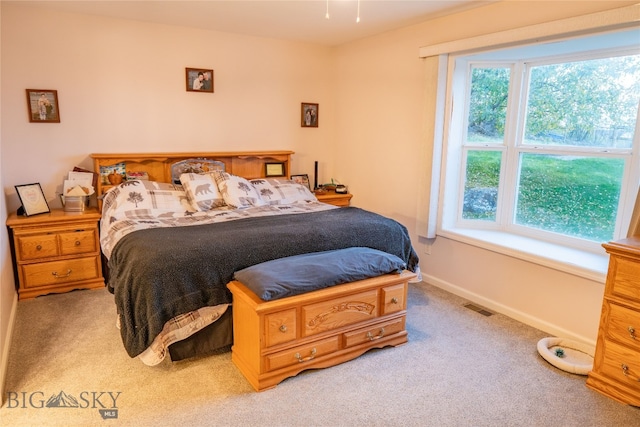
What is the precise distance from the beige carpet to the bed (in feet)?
0.70

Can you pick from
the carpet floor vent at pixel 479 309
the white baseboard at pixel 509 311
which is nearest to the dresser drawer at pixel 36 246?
the white baseboard at pixel 509 311

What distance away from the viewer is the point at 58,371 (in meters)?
2.40

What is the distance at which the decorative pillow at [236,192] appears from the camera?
3703mm

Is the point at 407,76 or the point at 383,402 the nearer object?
the point at 383,402

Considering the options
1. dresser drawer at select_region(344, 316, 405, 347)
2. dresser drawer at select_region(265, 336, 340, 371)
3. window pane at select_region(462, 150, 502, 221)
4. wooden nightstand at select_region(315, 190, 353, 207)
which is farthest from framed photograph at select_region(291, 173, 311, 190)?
dresser drawer at select_region(265, 336, 340, 371)

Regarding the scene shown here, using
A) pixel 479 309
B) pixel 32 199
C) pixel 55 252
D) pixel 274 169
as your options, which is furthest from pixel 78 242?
pixel 479 309

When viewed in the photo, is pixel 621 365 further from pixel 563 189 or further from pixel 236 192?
pixel 236 192

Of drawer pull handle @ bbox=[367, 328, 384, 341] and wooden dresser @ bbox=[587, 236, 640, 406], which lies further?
drawer pull handle @ bbox=[367, 328, 384, 341]

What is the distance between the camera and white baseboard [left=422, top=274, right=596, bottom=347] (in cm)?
288

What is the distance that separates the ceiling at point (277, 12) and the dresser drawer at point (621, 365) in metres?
2.37

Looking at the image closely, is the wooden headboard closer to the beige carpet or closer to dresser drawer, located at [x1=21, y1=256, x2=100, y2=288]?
dresser drawer, located at [x1=21, y1=256, x2=100, y2=288]

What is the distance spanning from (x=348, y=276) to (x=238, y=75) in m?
2.70

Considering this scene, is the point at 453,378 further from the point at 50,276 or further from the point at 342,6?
the point at 50,276

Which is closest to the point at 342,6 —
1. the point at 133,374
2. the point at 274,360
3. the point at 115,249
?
the point at 115,249
